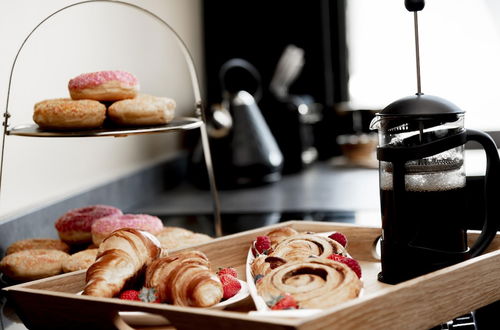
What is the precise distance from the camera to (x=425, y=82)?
2.98 metres

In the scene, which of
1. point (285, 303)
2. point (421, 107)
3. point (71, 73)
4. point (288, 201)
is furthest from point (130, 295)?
point (288, 201)

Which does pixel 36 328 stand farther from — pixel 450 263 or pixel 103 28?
pixel 103 28

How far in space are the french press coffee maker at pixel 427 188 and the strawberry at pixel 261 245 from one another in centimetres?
22

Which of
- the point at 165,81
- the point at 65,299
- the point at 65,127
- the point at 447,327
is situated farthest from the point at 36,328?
the point at 165,81

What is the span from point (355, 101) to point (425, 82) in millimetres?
357

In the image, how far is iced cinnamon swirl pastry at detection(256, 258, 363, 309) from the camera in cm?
81

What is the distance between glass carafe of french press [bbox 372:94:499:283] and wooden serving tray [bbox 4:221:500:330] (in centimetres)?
5

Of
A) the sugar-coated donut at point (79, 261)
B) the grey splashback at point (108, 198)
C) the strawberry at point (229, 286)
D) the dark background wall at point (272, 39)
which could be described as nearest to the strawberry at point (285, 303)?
the strawberry at point (229, 286)

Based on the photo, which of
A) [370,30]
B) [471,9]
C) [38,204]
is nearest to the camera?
[38,204]

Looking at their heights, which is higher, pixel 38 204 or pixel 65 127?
pixel 65 127

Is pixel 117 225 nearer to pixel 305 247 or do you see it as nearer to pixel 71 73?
pixel 305 247

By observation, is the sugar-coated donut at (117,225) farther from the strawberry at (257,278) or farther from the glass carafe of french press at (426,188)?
the glass carafe of french press at (426,188)

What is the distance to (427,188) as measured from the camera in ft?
3.09

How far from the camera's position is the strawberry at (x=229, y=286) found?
36.8 inches
